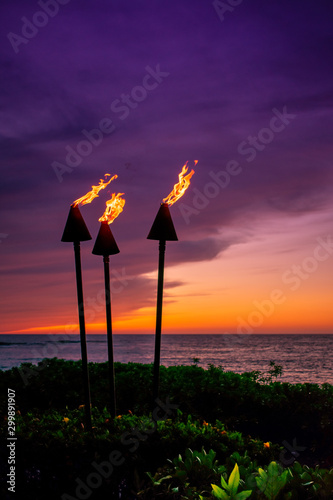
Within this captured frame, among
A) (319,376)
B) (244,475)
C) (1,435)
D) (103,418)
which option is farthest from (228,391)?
(319,376)

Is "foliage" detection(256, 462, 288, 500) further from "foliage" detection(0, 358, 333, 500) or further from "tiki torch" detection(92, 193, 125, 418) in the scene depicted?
"tiki torch" detection(92, 193, 125, 418)

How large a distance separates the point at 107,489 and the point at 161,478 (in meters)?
1.30

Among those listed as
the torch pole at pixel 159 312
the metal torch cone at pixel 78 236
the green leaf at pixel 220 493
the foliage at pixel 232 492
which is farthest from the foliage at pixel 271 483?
the metal torch cone at pixel 78 236

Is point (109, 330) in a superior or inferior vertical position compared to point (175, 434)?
superior

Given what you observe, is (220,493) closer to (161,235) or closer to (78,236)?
(161,235)

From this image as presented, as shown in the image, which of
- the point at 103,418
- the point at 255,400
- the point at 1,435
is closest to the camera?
the point at 1,435

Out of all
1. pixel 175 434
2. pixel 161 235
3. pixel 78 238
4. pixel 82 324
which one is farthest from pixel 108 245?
pixel 175 434

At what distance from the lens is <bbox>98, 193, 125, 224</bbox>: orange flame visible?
693 cm

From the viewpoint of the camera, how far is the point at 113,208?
22.8ft

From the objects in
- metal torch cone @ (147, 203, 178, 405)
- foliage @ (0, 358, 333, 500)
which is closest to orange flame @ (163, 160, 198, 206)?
metal torch cone @ (147, 203, 178, 405)

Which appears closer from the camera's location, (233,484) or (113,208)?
(233,484)

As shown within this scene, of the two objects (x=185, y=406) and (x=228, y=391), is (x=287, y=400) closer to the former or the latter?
(x=228, y=391)

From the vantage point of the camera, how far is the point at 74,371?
10117 millimetres

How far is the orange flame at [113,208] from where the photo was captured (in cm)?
693
